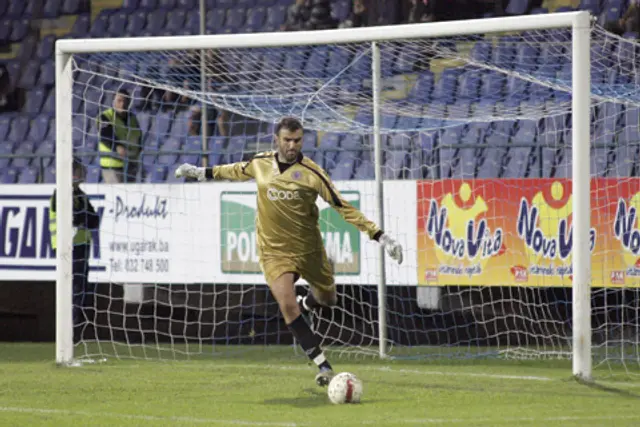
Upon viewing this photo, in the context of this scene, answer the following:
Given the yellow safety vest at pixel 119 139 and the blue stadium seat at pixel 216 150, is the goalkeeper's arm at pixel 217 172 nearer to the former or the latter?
the blue stadium seat at pixel 216 150

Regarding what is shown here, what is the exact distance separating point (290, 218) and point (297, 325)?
83cm

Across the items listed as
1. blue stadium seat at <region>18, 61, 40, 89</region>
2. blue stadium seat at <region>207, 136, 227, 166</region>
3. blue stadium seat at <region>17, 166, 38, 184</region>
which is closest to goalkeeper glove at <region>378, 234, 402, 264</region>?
blue stadium seat at <region>207, 136, 227, 166</region>

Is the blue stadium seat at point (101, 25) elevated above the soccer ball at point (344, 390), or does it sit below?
above

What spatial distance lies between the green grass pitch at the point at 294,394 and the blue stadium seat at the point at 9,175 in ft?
11.0

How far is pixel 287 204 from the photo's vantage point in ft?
29.3

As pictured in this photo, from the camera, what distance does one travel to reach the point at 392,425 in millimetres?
7016

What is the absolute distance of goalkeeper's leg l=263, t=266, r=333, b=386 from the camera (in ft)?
28.0

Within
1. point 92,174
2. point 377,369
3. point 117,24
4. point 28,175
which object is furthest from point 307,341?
point 117,24

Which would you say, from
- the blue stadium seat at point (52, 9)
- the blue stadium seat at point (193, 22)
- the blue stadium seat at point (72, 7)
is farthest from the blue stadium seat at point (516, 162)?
the blue stadium seat at point (52, 9)

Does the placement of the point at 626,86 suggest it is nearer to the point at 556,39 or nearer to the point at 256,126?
the point at 556,39

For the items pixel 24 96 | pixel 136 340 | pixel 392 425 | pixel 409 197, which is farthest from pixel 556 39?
pixel 24 96

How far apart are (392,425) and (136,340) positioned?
6439 millimetres

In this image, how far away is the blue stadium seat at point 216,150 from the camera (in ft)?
41.6

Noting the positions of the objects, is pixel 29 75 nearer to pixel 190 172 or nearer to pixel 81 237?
pixel 81 237
